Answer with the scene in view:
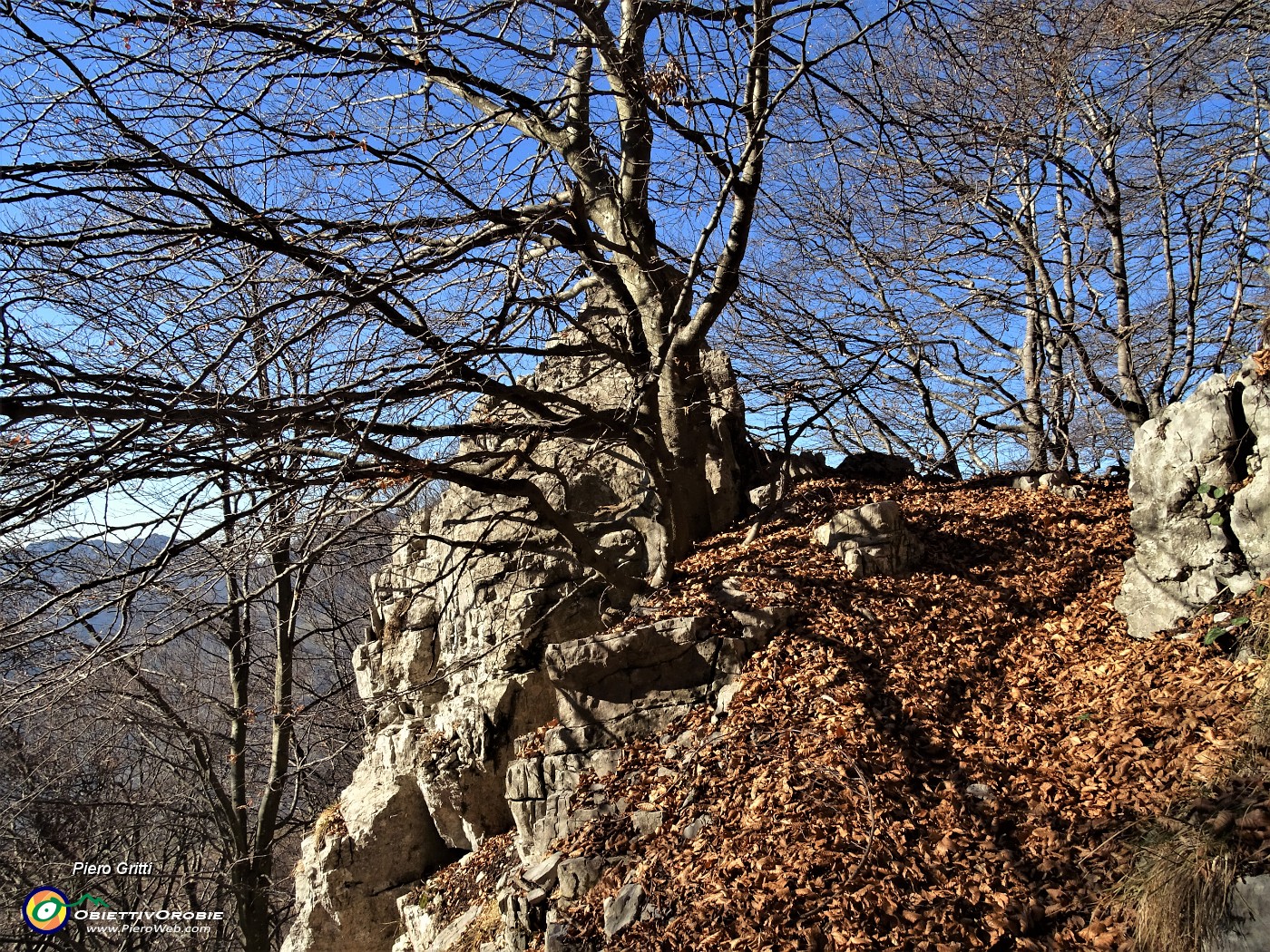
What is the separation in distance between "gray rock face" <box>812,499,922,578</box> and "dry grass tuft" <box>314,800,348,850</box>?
5176 millimetres

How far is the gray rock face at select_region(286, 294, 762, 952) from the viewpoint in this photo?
261 inches

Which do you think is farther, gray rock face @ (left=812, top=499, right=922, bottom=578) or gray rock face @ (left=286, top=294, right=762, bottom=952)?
gray rock face @ (left=286, top=294, right=762, bottom=952)

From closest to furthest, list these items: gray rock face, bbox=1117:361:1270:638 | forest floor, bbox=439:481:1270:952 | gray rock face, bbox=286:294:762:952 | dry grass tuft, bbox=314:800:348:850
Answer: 1. forest floor, bbox=439:481:1270:952
2. gray rock face, bbox=1117:361:1270:638
3. gray rock face, bbox=286:294:762:952
4. dry grass tuft, bbox=314:800:348:850

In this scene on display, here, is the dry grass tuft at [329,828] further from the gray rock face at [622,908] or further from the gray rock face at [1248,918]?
the gray rock face at [1248,918]

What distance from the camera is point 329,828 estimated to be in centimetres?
762

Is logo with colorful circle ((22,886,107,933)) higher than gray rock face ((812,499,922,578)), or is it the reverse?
gray rock face ((812,499,922,578))

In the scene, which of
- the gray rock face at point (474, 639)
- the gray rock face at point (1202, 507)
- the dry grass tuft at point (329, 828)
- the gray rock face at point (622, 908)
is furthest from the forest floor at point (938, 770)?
the dry grass tuft at point (329, 828)

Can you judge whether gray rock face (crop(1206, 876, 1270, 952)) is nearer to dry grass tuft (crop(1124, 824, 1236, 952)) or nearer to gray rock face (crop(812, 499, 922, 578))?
dry grass tuft (crop(1124, 824, 1236, 952))

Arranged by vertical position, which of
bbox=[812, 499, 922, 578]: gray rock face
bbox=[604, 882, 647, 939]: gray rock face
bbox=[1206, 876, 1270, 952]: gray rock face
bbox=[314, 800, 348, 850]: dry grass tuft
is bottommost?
bbox=[1206, 876, 1270, 952]: gray rock face

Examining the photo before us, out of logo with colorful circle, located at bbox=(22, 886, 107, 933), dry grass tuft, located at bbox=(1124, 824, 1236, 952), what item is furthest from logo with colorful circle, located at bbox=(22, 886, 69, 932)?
dry grass tuft, located at bbox=(1124, 824, 1236, 952)

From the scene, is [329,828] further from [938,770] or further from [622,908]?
[938,770]

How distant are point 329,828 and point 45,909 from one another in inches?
266

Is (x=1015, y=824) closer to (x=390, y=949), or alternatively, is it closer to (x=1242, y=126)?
(x=390, y=949)

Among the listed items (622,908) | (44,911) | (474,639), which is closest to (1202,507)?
(622,908)
